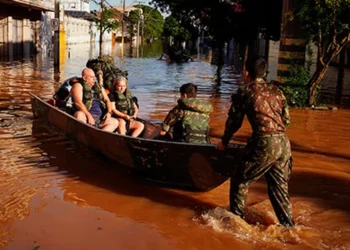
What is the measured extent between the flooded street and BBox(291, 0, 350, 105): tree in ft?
13.4

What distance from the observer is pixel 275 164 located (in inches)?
185

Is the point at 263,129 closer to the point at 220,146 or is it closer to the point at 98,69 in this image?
the point at 220,146

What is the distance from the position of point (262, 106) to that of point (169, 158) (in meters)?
1.67

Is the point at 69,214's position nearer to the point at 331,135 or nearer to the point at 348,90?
the point at 331,135

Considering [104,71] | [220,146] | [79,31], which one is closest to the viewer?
[220,146]

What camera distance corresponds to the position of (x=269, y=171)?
478 centimetres

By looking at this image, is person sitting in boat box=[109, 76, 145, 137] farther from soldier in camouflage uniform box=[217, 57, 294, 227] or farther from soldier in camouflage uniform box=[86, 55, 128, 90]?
soldier in camouflage uniform box=[217, 57, 294, 227]

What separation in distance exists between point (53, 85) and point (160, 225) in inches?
→ 499

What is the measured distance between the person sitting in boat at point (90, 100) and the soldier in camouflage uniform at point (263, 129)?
121 inches

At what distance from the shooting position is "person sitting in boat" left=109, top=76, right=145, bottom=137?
7562 mm

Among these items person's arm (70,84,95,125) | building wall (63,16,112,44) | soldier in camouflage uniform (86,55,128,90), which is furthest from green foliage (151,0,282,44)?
building wall (63,16,112,44)

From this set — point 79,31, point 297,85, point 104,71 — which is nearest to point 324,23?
point 297,85

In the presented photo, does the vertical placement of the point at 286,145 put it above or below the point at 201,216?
above


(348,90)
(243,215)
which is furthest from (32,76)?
(243,215)
